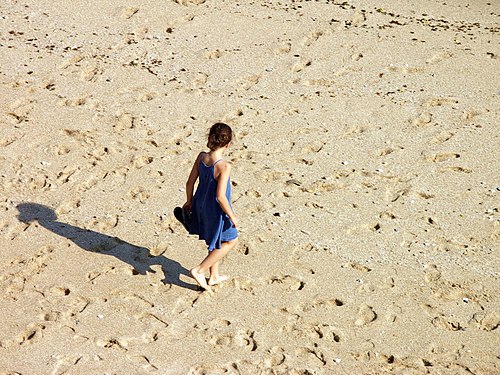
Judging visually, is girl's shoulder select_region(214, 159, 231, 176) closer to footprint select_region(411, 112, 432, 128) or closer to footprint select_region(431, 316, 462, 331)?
footprint select_region(431, 316, 462, 331)

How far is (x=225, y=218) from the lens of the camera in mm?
6430

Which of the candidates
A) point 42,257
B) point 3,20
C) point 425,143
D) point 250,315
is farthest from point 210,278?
point 3,20

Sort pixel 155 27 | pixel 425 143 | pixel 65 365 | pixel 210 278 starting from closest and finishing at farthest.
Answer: pixel 65 365
pixel 210 278
pixel 425 143
pixel 155 27

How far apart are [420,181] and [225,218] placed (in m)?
2.67

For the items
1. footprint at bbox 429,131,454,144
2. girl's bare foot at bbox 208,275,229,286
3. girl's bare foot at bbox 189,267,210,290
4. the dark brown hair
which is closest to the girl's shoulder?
the dark brown hair

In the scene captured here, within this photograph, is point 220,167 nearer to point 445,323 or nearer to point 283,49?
point 445,323

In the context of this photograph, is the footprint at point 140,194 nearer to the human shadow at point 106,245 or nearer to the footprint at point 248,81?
the human shadow at point 106,245

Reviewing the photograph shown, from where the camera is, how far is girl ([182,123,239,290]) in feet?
20.6

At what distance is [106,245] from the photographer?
23.9 feet

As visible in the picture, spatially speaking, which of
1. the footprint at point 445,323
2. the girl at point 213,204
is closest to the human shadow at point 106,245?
the girl at point 213,204

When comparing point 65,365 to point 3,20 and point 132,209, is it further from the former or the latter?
point 3,20

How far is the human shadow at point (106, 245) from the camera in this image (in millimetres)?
6977

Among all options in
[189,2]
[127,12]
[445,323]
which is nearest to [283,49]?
[189,2]

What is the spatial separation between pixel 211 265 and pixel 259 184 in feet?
5.82
